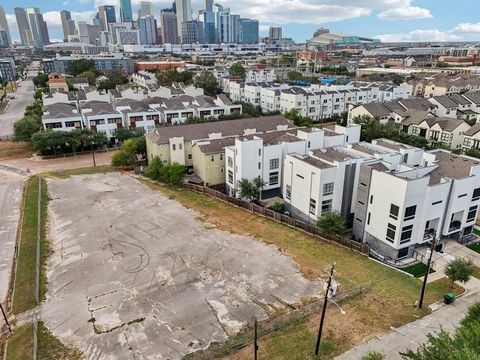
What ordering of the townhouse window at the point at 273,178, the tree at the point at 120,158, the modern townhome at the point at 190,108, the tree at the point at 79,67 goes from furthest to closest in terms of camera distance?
the tree at the point at 79,67 < the modern townhome at the point at 190,108 < the tree at the point at 120,158 < the townhouse window at the point at 273,178

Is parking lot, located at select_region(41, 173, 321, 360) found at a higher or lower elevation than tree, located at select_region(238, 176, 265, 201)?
lower

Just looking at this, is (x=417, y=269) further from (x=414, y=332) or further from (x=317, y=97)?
(x=317, y=97)

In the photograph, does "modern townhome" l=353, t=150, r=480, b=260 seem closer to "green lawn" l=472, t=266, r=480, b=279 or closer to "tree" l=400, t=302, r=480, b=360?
"green lawn" l=472, t=266, r=480, b=279

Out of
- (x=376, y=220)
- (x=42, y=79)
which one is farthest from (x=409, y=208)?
(x=42, y=79)

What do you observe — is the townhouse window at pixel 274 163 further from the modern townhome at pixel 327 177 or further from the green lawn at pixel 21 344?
the green lawn at pixel 21 344

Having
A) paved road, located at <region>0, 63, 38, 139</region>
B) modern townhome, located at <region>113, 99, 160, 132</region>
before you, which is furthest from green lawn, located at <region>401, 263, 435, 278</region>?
paved road, located at <region>0, 63, 38, 139</region>

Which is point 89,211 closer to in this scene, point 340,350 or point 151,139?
point 151,139

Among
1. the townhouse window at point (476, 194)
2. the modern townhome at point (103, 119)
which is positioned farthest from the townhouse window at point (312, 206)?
the modern townhome at point (103, 119)
